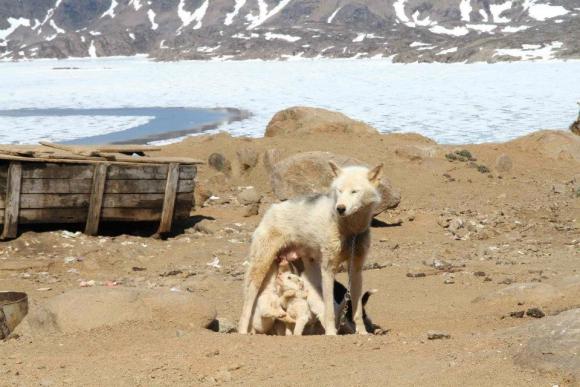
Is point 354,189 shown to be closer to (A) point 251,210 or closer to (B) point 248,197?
(A) point 251,210

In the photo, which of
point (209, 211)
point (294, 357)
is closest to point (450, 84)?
point (209, 211)

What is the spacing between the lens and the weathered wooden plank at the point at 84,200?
40.3 ft

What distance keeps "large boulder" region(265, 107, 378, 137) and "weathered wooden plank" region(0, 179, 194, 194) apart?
7.94 m

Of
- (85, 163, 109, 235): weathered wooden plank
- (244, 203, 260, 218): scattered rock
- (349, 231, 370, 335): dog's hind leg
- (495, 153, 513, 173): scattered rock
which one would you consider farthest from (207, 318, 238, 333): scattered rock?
(495, 153, 513, 173): scattered rock

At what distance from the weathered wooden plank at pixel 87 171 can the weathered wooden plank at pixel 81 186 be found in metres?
0.06

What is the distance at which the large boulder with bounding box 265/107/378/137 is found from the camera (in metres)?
20.9

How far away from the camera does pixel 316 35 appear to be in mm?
193625

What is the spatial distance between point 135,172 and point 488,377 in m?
8.94

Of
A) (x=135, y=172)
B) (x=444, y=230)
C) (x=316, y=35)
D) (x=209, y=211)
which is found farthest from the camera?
(x=316, y=35)

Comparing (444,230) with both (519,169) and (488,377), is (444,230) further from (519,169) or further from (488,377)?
(488,377)

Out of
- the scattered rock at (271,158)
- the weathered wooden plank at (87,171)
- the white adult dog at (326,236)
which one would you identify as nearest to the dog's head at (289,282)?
the white adult dog at (326,236)

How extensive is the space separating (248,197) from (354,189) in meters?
9.64

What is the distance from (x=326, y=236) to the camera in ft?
22.9

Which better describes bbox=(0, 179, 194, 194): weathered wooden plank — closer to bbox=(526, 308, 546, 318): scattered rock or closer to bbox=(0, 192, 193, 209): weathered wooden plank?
bbox=(0, 192, 193, 209): weathered wooden plank
